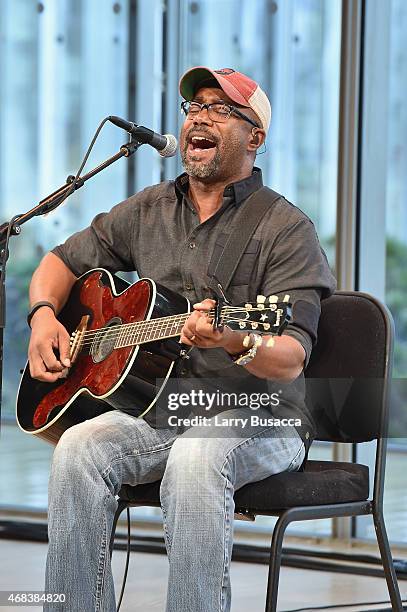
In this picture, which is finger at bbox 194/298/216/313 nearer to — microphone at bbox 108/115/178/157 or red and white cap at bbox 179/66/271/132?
microphone at bbox 108/115/178/157

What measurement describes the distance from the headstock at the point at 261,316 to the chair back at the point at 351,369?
0.48 metres

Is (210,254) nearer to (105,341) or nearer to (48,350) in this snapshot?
(105,341)

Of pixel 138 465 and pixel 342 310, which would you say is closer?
pixel 138 465

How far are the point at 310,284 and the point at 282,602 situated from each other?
3.83ft

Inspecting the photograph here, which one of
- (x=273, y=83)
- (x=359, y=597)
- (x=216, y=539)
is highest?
(x=273, y=83)

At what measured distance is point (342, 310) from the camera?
264cm

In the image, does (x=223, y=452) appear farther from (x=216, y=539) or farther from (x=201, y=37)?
(x=201, y=37)

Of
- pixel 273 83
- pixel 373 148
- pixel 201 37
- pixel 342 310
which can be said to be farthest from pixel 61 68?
pixel 342 310

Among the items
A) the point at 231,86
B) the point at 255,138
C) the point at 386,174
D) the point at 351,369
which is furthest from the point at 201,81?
the point at 386,174

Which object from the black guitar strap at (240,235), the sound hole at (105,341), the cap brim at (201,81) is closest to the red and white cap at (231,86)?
the cap brim at (201,81)

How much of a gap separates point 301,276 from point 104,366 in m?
0.48

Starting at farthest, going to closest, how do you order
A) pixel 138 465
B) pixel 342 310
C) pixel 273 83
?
pixel 273 83 → pixel 342 310 → pixel 138 465

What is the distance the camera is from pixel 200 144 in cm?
265

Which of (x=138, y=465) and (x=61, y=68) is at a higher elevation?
(x=61, y=68)
